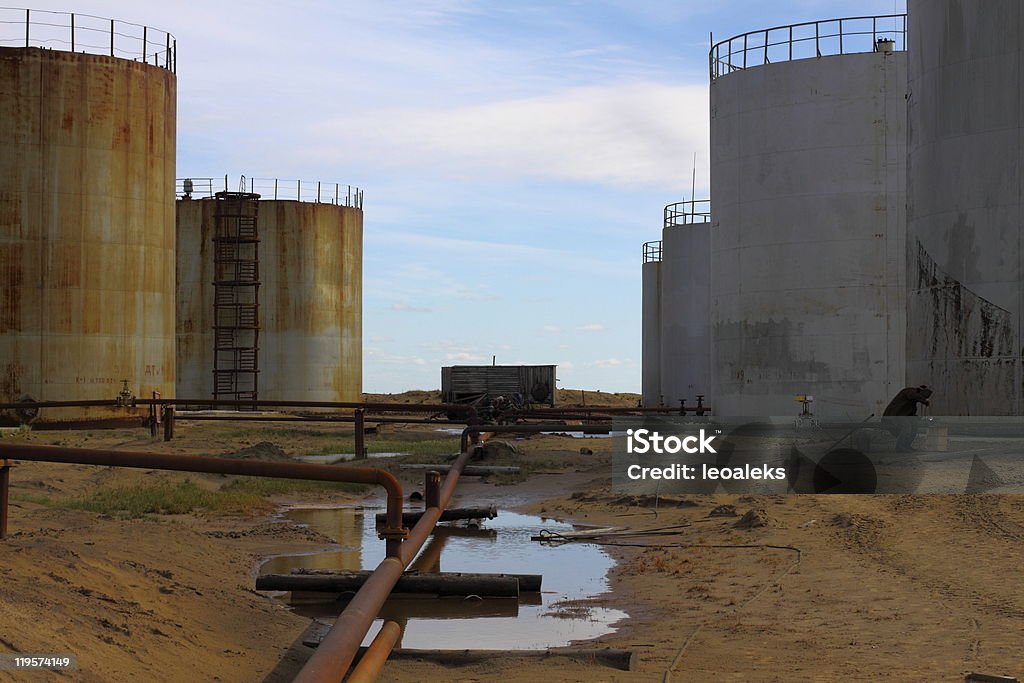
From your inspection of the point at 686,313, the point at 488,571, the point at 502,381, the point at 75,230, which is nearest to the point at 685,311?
the point at 686,313

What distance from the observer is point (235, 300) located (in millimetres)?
46312

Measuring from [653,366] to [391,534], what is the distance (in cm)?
4760

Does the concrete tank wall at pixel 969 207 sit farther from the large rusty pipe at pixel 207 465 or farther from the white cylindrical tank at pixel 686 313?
the white cylindrical tank at pixel 686 313

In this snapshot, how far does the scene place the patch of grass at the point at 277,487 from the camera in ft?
63.6

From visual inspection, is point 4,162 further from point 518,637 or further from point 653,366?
point 653,366

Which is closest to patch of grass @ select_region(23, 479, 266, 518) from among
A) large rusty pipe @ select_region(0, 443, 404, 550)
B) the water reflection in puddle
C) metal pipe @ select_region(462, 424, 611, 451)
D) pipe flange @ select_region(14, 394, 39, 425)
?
the water reflection in puddle

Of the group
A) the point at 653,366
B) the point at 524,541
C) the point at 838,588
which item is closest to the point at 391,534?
the point at 838,588

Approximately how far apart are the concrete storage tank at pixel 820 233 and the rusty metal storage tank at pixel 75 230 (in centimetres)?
1587

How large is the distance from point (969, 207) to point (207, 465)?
48.3 ft

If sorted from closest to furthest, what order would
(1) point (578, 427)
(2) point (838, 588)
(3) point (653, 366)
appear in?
1. (2) point (838, 588)
2. (1) point (578, 427)
3. (3) point (653, 366)

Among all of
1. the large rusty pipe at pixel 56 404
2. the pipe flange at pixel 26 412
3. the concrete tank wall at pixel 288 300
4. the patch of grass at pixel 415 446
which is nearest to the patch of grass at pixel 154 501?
the patch of grass at pixel 415 446

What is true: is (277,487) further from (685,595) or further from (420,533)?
(685,595)

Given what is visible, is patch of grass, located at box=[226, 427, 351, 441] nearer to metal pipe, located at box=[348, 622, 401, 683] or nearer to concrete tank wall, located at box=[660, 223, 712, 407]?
concrete tank wall, located at box=[660, 223, 712, 407]

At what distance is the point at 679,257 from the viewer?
163 ft
